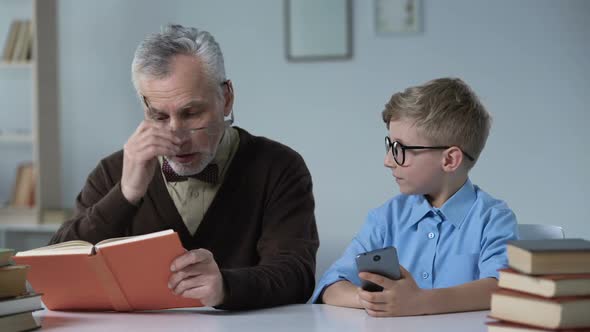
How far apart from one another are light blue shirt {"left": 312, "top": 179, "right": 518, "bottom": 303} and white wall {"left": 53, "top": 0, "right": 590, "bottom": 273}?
2364 millimetres

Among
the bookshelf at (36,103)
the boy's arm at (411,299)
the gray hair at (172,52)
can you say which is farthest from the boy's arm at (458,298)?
the bookshelf at (36,103)

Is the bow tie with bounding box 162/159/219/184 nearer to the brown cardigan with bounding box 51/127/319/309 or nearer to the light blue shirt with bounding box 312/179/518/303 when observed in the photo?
the brown cardigan with bounding box 51/127/319/309

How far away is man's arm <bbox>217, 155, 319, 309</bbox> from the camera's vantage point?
70.2 inches

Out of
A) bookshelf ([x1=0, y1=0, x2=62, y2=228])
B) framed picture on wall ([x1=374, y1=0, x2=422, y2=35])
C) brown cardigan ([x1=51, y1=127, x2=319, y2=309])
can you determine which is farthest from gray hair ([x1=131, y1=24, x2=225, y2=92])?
bookshelf ([x1=0, y1=0, x2=62, y2=228])

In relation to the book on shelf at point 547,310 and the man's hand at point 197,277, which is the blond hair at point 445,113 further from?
the book on shelf at point 547,310

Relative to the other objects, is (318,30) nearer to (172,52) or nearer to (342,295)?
(172,52)

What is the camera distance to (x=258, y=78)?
4.66m

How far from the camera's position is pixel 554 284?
126 cm

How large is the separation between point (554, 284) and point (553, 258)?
39mm

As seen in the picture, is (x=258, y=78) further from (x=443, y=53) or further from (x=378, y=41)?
(x=443, y=53)

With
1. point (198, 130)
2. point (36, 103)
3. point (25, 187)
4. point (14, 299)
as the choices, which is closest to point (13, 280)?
point (14, 299)

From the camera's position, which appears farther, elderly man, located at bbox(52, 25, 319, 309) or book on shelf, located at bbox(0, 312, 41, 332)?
elderly man, located at bbox(52, 25, 319, 309)

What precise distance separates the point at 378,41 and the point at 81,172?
6.06 feet

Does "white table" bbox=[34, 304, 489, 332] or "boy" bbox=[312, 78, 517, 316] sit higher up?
"boy" bbox=[312, 78, 517, 316]
